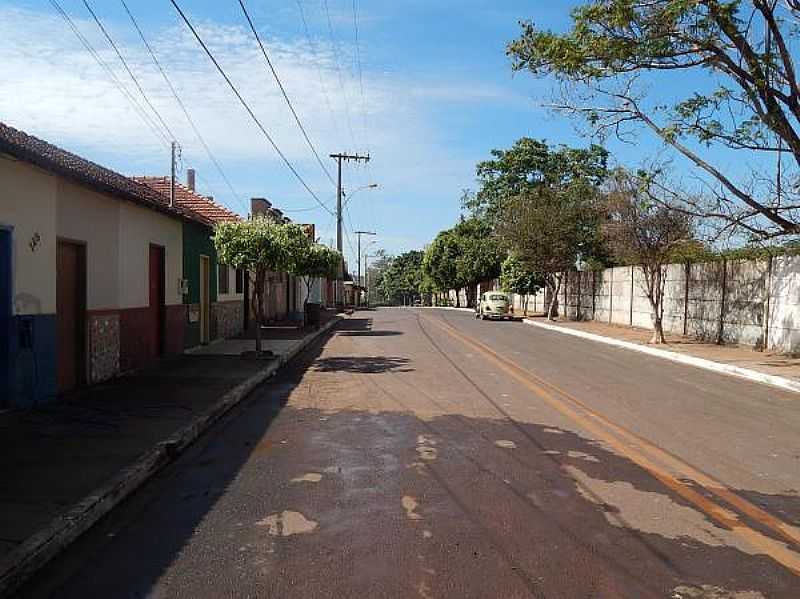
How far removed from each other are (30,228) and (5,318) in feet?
4.05

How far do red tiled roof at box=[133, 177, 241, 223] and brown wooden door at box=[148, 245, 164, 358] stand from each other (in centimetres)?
889

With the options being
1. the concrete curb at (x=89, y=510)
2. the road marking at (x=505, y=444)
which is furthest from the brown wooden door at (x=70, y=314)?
the road marking at (x=505, y=444)

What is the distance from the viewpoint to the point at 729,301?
2145 cm

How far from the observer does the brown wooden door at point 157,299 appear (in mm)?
15516

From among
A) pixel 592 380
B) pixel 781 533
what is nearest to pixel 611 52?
pixel 592 380

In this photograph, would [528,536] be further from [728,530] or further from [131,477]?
[131,477]

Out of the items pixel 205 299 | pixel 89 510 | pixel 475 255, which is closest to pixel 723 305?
pixel 205 299

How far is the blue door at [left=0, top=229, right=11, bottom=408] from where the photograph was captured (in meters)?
9.20

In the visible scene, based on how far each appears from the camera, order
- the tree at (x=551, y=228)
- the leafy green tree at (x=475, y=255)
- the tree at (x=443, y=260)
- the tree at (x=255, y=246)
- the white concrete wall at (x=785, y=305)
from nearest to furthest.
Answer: the tree at (x=255, y=246)
the white concrete wall at (x=785, y=305)
the tree at (x=551, y=228)
the leafy green tree at (x=475, y=255)
the tree at (x=443, y=260)

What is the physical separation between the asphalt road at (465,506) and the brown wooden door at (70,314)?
2.71 metres

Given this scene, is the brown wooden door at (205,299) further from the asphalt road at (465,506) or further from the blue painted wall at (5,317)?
the blue painted wall at (5,317)

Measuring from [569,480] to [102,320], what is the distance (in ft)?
28.4

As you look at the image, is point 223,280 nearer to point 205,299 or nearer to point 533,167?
point 205,299

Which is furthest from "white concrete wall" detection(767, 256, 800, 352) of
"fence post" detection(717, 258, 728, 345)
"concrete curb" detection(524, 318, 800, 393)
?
"fence post" detection(717, 258, 728, 345)
